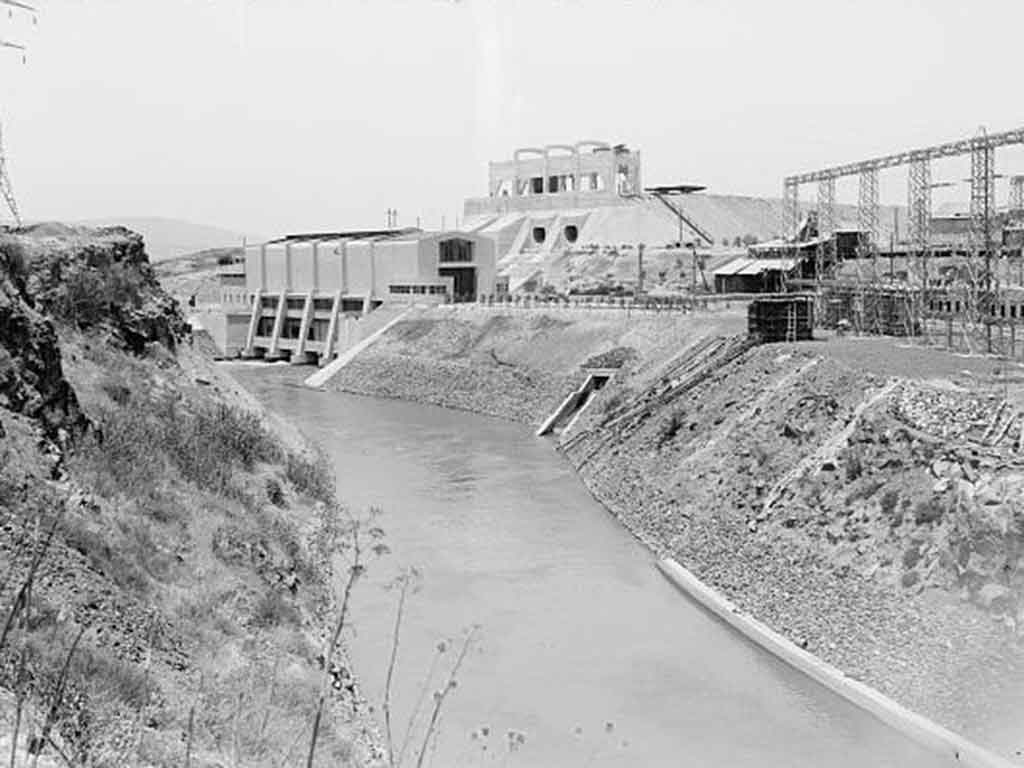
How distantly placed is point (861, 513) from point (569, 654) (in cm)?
619

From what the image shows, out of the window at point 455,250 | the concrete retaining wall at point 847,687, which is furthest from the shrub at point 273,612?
the window at point 455,250

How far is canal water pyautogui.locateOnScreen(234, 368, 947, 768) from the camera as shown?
1380 cm

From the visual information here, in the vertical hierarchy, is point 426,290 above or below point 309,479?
above

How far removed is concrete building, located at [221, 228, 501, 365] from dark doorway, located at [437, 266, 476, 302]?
0.06 m

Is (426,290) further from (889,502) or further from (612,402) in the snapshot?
(889,502)

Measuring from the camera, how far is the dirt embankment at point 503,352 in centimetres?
4319

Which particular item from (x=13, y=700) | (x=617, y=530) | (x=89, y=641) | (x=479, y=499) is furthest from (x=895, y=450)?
(x=13, y=700)

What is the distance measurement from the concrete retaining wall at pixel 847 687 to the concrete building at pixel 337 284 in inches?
1696

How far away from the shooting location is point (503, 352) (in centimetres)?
4966

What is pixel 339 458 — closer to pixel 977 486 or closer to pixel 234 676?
pixel 977 486

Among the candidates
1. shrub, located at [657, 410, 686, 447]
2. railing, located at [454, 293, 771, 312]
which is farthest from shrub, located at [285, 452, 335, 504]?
railing, located at [454, 293, 771, 312]

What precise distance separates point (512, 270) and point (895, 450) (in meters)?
56.5

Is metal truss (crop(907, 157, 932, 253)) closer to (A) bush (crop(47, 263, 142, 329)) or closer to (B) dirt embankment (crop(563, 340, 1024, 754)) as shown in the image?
(B) dirt embankment (crop(563, 340, 1024, 754))

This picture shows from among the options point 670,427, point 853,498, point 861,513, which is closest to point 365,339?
point 670,427
